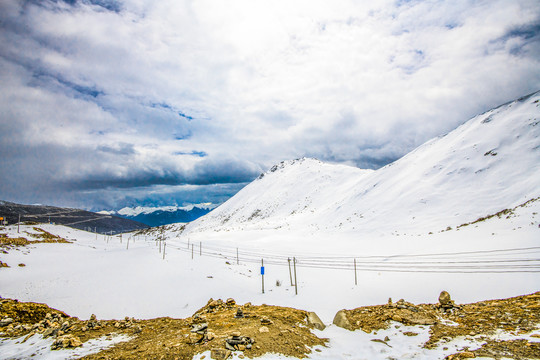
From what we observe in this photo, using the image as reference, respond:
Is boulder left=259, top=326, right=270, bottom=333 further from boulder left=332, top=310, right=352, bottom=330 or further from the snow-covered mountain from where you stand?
the snow-covered mountain

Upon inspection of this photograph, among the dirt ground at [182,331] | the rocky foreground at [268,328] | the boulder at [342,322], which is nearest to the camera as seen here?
the rocky foreground at [268,328]

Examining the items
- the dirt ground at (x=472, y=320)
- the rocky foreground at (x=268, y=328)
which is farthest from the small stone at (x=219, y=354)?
the dirt ground at (x=472, y=320)

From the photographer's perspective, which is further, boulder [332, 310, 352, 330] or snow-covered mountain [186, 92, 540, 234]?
snow-covered mountain [186, 92, 540, 234]

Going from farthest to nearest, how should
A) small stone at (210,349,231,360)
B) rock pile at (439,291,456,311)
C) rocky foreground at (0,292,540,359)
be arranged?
rock pile at (439,291,456,311) < rocky foreground at (0,292,540,359) < small stone at (210,349,231,360)

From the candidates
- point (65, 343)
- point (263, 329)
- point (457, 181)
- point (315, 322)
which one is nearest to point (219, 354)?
point (263, 329)

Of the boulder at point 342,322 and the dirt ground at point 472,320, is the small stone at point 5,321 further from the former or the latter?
the dirt ground at point 472,320

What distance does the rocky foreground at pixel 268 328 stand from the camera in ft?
23.0

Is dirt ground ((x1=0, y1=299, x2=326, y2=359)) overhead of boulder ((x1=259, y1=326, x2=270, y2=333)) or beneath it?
beneath

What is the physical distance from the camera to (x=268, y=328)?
8500mm

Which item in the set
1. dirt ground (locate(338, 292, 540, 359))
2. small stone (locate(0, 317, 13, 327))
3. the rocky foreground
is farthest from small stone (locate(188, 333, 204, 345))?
small stone (locate(0, 317, 13, 327))

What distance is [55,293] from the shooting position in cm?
1877

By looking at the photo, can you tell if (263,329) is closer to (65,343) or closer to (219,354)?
(219,354)

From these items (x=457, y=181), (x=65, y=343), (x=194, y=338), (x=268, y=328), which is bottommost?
(x=65, y=343)

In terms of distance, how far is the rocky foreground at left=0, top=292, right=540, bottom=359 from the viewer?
23.0ft
